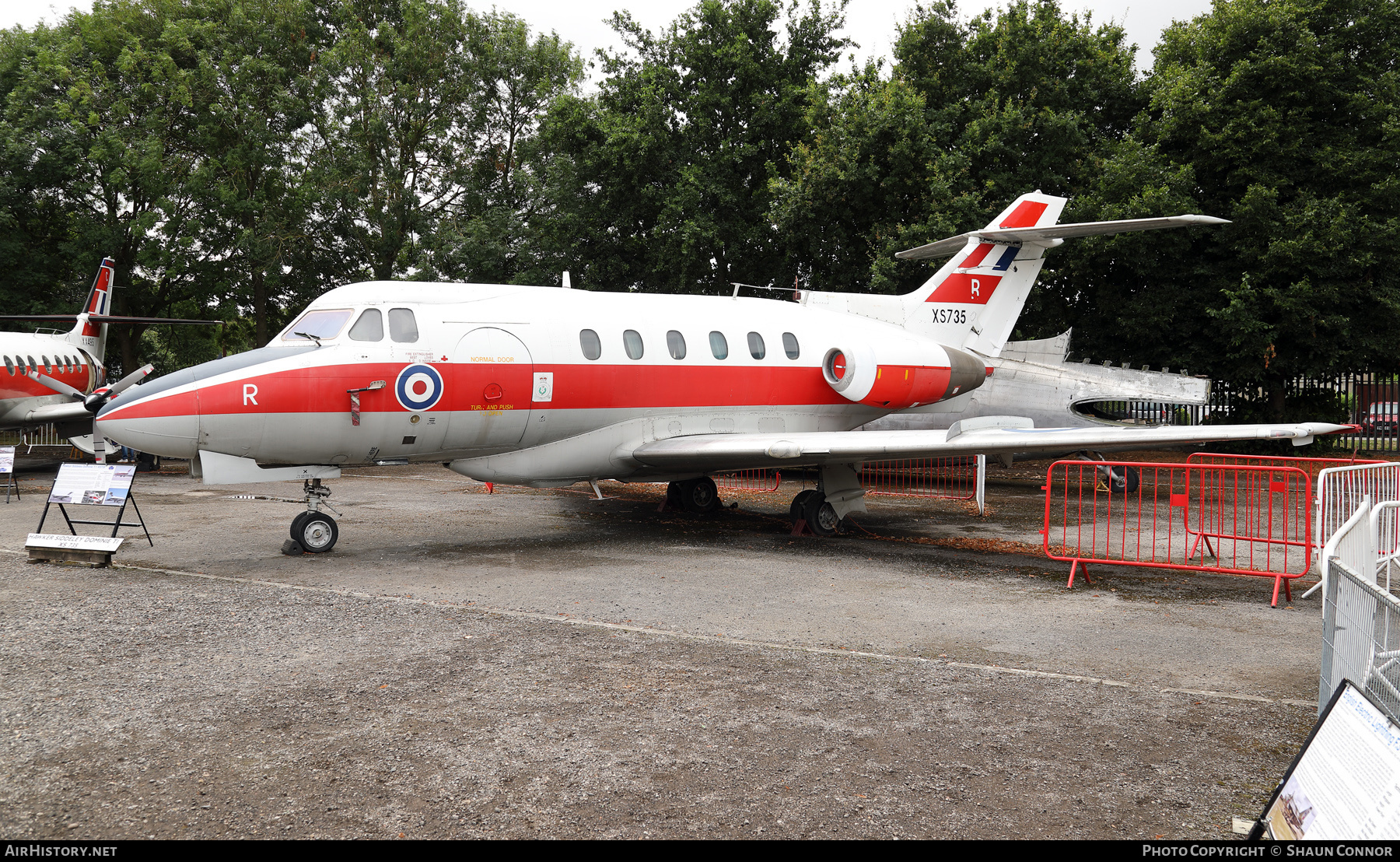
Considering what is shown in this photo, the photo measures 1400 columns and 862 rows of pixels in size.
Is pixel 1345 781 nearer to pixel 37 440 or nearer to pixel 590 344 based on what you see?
pixel 590 344

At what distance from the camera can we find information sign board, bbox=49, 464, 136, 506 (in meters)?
9.84

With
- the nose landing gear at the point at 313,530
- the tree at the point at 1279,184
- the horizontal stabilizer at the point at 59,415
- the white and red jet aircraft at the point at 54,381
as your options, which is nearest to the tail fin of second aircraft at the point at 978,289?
the tree at the point at 1279,184

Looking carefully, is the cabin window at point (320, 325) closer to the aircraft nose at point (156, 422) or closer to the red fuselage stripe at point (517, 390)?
the red fuselage stripe at point (517, 390)

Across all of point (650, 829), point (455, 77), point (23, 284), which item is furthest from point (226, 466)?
point (23, 284)

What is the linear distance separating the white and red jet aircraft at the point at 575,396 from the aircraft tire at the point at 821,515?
0.9 inches

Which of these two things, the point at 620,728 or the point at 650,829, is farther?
the point at 620,728

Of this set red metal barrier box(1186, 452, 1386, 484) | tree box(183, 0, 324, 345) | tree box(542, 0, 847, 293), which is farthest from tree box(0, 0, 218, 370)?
red metal barrier box(1186, 452, 1386, 484)

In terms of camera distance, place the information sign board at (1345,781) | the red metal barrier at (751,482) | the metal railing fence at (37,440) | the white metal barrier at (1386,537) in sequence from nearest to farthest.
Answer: the information sign board at (1345,781) → the white metal barrier at (1386,537) → the red metal barrier at (751,482) → the metal railing fence at (37,440)

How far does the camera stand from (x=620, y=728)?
481cm

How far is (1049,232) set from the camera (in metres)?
14.0

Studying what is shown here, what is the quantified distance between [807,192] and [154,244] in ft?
69.3

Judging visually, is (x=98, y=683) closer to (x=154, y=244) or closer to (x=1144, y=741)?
(x=1144, y=741)

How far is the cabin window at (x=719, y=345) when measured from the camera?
12172 millimetres

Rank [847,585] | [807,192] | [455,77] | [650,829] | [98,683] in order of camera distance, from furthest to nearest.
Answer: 1. [455,77]
2. [807,192]
3. [847,585]
4. [98,683]
5. [650,829]
